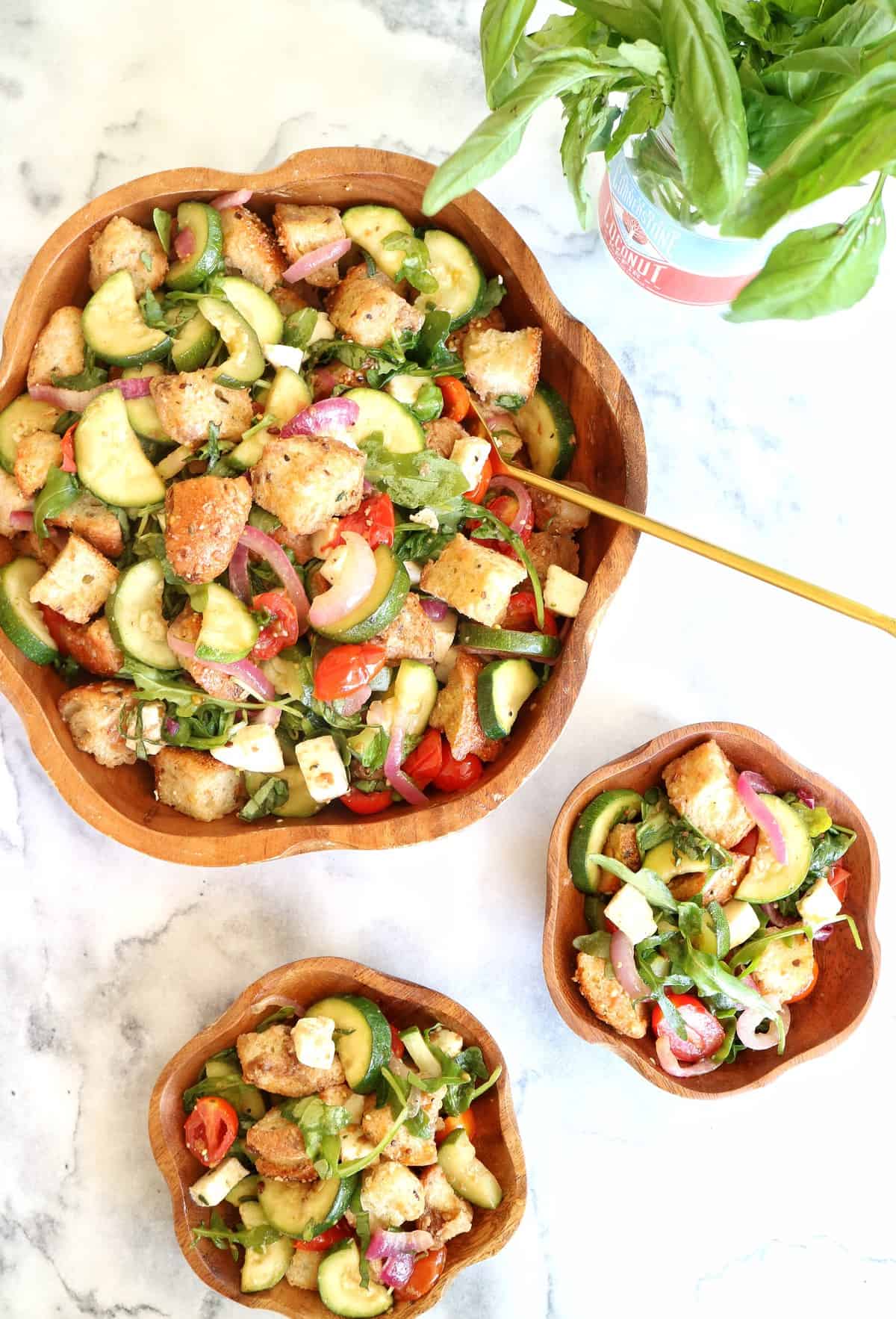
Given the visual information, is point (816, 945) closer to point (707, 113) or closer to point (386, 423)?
point (386, 423)

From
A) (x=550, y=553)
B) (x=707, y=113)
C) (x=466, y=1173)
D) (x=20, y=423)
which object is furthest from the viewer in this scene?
(x=466, y=1173)

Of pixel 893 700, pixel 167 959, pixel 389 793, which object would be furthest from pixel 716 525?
pixel 167 959

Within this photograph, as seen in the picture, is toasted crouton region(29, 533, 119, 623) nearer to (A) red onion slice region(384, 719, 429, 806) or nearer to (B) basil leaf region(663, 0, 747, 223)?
(A) red onion slice region(384, 719, 429, 806)

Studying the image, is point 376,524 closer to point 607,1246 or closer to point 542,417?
point 542,417

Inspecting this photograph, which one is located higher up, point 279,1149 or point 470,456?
point 470,456

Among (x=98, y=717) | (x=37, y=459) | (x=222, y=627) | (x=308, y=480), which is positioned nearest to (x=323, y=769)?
(x=222, y=627)

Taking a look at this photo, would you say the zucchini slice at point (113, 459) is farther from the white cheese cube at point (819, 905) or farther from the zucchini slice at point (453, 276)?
the white cheese cube at point (819, 905)

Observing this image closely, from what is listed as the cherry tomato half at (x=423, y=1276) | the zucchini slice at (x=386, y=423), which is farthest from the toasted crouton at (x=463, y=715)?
the cherry tomato half at (x=423, y=1276)
